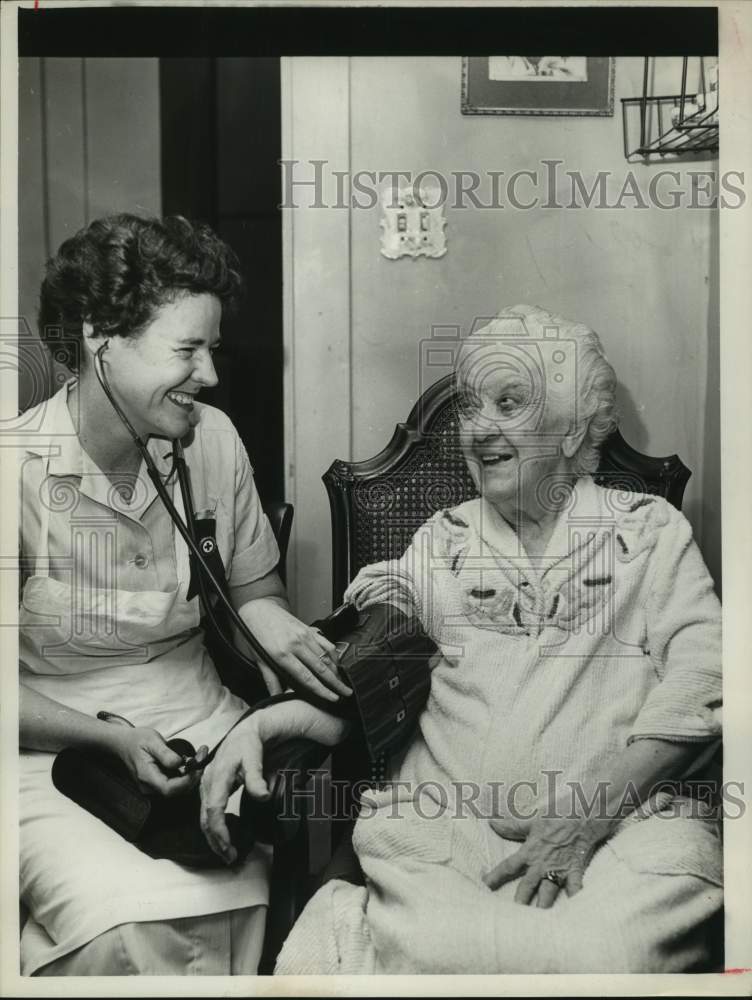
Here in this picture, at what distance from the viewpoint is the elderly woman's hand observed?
5.35 feet

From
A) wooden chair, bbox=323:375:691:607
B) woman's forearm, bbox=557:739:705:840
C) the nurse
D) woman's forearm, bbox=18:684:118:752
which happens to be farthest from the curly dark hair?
woman's forearm, bbox=557:739:705:840

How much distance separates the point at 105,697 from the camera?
69.0 inches

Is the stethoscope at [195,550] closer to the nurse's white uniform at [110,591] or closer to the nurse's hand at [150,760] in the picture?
the nurse's white uniform at [110,591]

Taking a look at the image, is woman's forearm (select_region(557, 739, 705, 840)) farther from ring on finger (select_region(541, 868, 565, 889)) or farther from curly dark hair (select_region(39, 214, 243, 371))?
curly dark hair (select_region(39, 214, 243, 371))

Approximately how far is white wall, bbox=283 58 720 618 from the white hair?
1.3 inches

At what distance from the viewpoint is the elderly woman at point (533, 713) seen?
161 cm

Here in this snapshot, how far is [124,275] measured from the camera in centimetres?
172

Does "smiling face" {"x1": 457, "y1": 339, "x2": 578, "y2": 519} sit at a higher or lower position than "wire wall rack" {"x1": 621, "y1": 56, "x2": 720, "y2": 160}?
lower

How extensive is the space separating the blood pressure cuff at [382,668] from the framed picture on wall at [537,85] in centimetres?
94

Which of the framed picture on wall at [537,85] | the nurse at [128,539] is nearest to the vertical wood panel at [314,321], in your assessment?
the nurse at [128,539]

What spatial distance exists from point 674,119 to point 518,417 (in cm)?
61

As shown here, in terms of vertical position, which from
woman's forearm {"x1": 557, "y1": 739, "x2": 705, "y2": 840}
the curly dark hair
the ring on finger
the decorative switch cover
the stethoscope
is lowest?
the ring on finger

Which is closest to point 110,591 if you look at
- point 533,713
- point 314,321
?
point 314,321

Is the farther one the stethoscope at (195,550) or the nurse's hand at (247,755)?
the stethoscope at (195,550)
